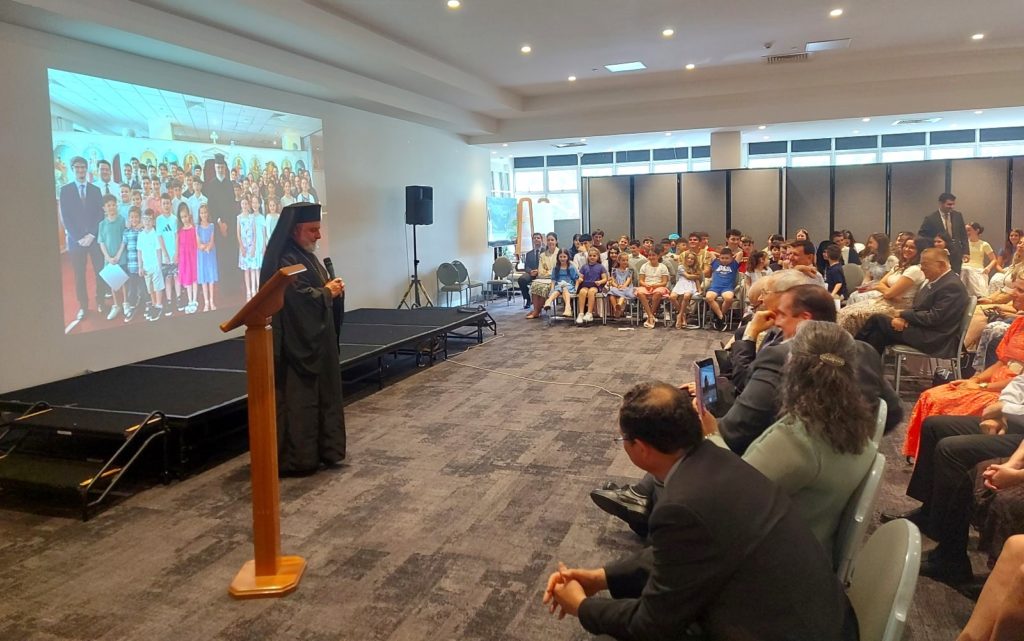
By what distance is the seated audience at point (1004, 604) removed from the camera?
60.4 inches

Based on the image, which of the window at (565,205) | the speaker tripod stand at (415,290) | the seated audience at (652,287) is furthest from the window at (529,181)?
the seated audience at (652,287)

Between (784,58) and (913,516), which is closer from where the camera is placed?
(913,516)

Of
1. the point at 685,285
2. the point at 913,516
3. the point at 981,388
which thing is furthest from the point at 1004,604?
the point at 685,285

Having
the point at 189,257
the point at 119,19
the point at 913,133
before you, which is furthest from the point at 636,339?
the point at 913,133

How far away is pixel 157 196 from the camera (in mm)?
5996

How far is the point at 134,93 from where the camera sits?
5.83 meters

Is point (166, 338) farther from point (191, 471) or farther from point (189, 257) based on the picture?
point (191, 471)

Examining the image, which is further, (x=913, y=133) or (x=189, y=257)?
(x=913, y=133)

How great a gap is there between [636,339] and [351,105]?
4583 mm

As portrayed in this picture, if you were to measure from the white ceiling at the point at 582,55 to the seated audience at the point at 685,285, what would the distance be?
2454 millimetres

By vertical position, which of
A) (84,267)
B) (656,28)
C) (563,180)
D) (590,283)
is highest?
(656,28)

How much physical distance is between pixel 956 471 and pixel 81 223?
5922 millimetres

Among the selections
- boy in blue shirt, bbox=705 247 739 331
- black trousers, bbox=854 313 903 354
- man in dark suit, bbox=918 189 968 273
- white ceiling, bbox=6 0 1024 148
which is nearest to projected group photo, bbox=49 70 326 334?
white ceiling, bbox=6 0 1024 148

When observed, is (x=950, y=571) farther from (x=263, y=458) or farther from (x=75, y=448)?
(x=75, y=448)
